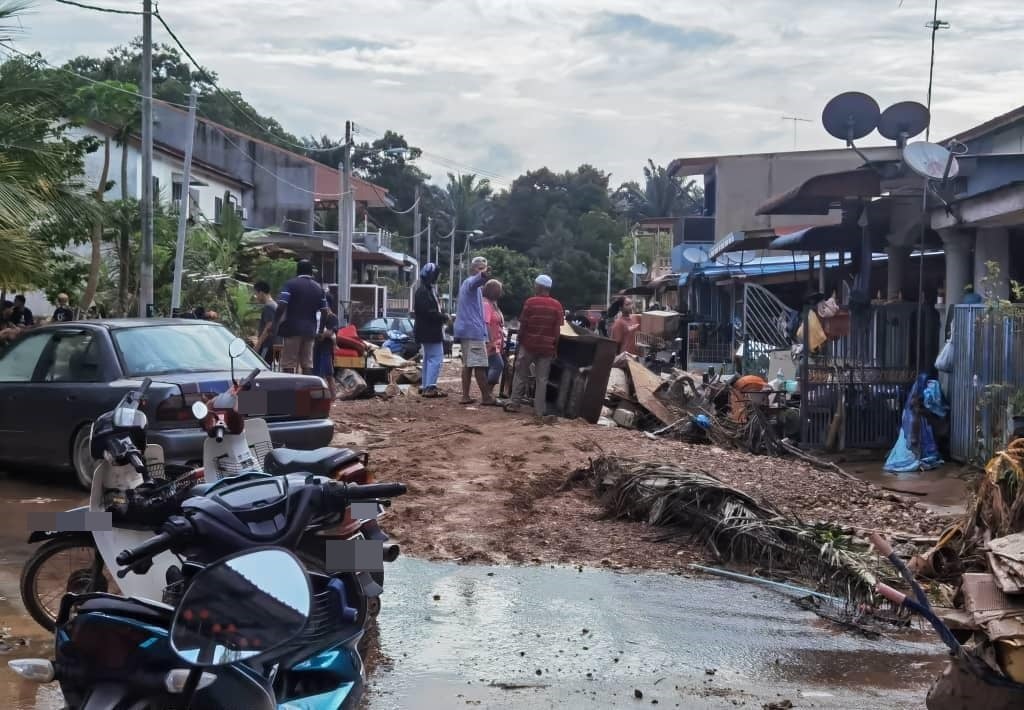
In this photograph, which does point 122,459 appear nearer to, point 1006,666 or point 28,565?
point 28,565

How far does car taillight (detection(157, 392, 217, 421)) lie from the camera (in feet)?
28.4

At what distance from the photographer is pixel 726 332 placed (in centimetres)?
2895

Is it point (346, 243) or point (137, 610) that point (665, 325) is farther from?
point (137, 610)

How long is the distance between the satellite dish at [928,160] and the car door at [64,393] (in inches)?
334

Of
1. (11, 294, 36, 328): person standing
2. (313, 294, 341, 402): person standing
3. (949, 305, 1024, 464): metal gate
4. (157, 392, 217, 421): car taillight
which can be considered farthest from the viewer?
(11, 294, 36, 328): person standing

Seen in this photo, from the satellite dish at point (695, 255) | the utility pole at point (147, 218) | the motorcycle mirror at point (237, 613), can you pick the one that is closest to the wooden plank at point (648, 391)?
the utility pole at point (147, 218)

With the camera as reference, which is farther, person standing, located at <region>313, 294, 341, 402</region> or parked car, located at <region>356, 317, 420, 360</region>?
parked car, located at <region>356, 317, 420, 360</region>

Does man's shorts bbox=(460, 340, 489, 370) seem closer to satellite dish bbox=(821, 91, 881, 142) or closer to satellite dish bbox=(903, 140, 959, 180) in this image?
satellite dish bbox=(821, 91, 881, 142)

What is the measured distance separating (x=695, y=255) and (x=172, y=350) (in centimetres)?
2361

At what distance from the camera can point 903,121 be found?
1377cm

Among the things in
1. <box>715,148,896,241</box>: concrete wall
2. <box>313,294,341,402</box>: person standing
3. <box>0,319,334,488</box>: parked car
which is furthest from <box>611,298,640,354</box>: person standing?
<box>715,148,896,241</box>: concrete wall

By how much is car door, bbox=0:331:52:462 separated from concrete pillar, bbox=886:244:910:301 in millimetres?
11864

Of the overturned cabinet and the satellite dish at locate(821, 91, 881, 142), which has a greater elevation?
the satellite dish at locate(821, 91, 881, 142)

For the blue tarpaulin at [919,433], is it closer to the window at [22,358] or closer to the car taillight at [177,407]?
the car taillight at [177,407]
